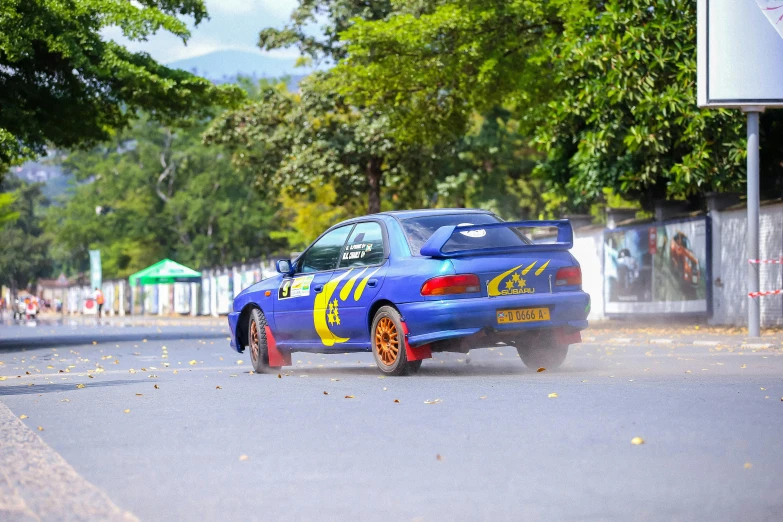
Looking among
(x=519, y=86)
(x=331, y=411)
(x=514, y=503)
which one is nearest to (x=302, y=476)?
(x=514, y=503)

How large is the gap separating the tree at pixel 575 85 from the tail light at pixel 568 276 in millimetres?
11958

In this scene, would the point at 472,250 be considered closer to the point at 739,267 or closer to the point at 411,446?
the point at 411,446

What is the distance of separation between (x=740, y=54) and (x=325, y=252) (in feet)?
26.7

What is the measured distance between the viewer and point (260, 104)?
43562mm

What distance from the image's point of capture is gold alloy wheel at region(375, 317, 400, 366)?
1222 cm

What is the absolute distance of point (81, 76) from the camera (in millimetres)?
25078

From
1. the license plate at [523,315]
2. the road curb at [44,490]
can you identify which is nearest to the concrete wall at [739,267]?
the license plate at [523,315]

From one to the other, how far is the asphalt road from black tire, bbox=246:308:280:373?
1032 millimetres

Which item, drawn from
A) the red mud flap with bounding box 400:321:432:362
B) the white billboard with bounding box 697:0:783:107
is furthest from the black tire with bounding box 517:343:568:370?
the white billboard with bounding box 697:0:783:107

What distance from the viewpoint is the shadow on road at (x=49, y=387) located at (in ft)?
39.2

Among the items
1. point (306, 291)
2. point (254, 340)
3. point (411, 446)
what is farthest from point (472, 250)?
point (411, 446)

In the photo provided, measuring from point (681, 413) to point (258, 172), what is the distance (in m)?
36.7

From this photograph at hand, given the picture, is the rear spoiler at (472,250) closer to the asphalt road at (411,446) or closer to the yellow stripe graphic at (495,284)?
the yellow stripe graphic at (495,284)

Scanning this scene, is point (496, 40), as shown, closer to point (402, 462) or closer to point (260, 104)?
point (260, 104)
